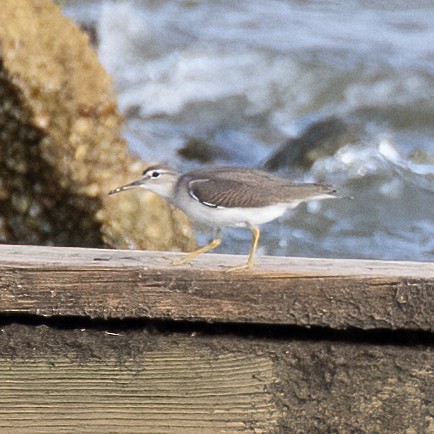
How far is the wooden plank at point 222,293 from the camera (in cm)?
243

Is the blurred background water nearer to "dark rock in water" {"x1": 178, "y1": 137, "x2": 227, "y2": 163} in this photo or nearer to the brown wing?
"dark rock in water" {"x1": 178, "y1": 137, "x2": 227, "y2": 163}

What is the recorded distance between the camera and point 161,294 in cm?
248

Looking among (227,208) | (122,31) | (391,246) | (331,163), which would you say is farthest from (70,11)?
(227,208)

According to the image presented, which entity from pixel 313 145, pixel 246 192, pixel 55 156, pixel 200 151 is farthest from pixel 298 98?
pixel 246 192

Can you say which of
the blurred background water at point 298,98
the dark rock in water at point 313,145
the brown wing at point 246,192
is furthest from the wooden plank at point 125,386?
the dark rock in water at point 313,145

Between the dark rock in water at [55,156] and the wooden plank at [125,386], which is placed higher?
the wooden plank at [125,386]

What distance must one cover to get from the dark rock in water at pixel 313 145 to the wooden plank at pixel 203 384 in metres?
8.19

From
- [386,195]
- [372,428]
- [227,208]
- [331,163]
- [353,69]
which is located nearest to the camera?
[372,428]

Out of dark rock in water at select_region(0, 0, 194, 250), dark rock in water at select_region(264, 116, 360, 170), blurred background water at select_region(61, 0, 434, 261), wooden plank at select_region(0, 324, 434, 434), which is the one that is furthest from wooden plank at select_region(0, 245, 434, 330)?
dark rock in water at select_region(264, 116, 360, 170)

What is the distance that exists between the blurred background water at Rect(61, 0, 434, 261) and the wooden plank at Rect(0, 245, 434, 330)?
4839 mm

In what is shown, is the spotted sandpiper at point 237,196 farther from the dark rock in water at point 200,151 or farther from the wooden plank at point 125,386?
the dark rock in water at point 200,151

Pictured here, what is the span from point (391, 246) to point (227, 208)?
14.8ft

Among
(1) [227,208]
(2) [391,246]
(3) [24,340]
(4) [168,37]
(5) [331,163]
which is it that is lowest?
(4) [168,37]

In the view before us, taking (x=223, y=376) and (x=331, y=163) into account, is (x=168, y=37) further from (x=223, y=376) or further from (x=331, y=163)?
(x=223, y=376)
